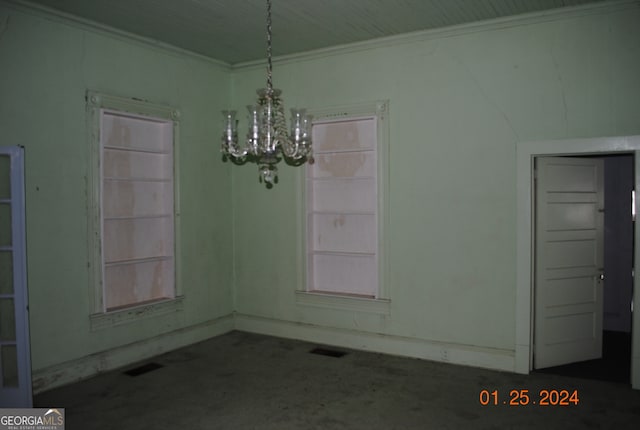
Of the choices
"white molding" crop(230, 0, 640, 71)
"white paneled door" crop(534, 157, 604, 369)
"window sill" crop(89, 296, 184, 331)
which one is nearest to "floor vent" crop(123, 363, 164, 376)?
"window sill" crop(89, 296, 184, 331)

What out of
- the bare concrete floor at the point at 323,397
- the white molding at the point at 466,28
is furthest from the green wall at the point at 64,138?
the white molding at the point at 466,28

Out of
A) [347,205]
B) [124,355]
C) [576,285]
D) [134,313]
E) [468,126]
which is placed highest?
[468,126]

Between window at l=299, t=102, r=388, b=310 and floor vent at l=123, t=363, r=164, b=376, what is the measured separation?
1858 millimetres

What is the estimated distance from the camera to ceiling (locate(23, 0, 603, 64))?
420 centimetres

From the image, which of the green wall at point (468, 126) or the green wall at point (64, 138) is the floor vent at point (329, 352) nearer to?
the green wall at point (468, 126)

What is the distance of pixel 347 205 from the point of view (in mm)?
5699

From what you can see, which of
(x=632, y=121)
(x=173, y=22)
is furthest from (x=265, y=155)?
(x=632, y=121)

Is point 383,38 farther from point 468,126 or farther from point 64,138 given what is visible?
point 64,138

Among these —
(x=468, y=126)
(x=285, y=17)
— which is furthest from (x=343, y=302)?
(x=285, y=17)

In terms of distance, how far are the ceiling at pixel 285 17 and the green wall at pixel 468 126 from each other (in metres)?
0.26

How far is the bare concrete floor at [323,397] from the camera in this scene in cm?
362

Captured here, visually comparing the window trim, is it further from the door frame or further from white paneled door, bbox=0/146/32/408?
the door frame

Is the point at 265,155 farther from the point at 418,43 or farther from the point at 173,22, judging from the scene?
the point at 418,43

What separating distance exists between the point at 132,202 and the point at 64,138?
3.30 feet
